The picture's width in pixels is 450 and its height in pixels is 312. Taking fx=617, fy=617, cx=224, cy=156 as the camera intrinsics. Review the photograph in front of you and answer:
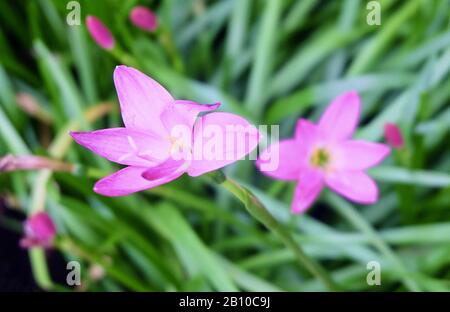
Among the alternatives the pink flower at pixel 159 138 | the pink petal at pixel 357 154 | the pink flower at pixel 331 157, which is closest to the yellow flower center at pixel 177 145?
the pink flower at pixel 159 138

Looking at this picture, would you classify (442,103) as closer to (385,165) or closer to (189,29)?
(385,165)

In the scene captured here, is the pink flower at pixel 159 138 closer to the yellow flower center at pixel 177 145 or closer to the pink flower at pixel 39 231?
the yellow flower center at pixel 177 145

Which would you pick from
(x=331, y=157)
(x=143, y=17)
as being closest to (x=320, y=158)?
(x=331, y=157)

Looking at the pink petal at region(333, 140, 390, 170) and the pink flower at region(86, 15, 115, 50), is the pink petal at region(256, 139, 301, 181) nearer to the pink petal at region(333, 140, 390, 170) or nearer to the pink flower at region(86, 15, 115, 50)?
the pink petal at region(333, 140, 390, 170)

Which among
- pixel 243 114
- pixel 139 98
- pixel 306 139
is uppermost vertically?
pixel 243 114

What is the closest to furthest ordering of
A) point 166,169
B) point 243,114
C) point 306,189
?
1. point 166,169
2. point 306,189
3. point 243,114

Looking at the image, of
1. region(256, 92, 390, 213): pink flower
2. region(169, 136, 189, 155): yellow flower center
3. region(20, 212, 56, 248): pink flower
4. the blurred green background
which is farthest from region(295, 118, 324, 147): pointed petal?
region(20, 212, 56, 248): pink flower

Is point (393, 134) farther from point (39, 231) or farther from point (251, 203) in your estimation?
point (39, 231)
